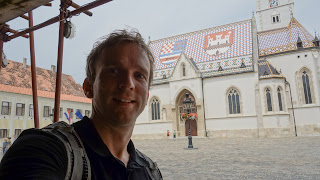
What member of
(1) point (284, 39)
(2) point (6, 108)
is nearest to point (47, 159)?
(2) point (6, 108)

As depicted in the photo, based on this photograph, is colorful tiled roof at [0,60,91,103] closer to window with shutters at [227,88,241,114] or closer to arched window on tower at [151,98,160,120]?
arched window on tower at [151,98,160,120]

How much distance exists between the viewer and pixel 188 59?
32.4 metres

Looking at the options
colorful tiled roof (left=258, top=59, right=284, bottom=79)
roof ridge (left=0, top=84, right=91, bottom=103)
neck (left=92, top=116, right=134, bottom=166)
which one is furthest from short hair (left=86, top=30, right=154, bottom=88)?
colorful tiled roof (left=258, top=59, right=284, bottom=79)

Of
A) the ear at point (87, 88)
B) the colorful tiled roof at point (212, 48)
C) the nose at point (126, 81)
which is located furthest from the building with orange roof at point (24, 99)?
the nose at point (126, 81)

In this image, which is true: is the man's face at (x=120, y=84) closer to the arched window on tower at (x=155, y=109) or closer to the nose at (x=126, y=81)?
the nose at (x=126, y=81)

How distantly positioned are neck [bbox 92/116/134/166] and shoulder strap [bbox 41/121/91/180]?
0.27m

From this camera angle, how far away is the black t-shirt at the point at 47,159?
0.77 metres

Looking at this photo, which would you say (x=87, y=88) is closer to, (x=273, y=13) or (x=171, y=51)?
(x=171, y=51)

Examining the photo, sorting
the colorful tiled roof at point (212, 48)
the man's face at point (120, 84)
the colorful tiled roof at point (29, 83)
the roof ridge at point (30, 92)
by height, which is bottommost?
the man's face at point (120, 84)

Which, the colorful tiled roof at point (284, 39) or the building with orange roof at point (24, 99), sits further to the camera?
the colorful tiled roof at point (284, 39)

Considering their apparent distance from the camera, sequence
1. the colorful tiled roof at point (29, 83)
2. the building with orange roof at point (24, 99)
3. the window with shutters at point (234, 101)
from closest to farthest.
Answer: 1. the building with orange roof at point (24, 99)
2. the colorful tiled roof at point (29, 83)
3. the window with shutters at point (234, 101)

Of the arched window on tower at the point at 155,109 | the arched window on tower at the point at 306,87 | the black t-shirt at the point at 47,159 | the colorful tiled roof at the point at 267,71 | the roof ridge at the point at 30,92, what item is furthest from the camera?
the arched window on tower at the point at 155,109

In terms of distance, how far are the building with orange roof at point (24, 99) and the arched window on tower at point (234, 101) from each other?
1891 cm

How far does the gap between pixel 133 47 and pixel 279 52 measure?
114ft
